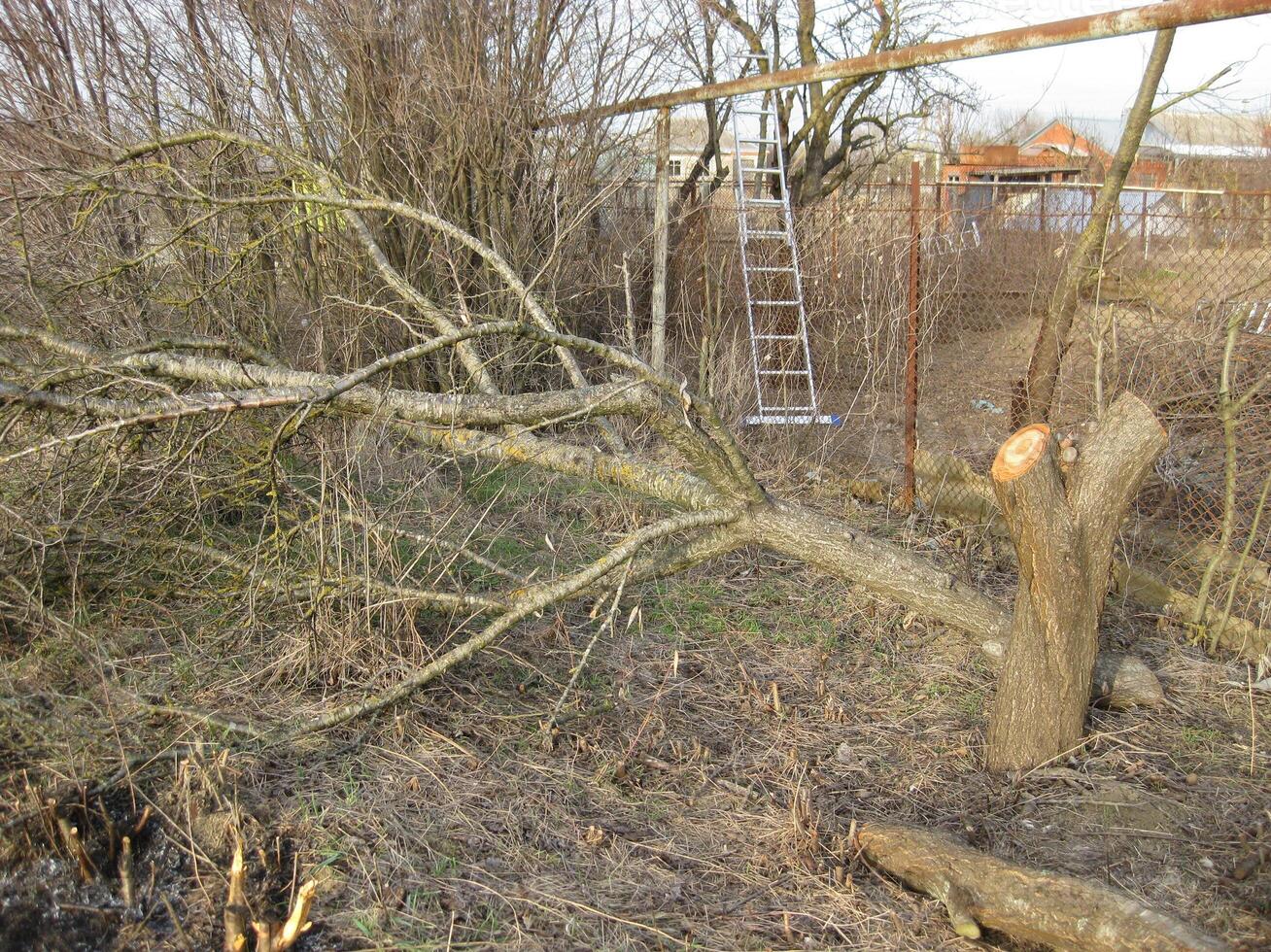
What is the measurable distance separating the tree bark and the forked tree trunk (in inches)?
94.4

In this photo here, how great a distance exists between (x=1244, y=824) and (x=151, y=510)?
14.9ft

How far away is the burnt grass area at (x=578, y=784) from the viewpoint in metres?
2.66

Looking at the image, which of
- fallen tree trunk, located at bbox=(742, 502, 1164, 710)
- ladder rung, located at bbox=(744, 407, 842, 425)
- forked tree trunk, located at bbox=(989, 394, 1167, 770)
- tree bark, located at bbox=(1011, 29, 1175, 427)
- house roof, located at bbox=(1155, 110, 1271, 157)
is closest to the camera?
forked tree trunk, located at bbox=(989, 394, 1167, 770)

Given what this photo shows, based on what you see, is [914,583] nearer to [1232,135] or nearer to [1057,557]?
[1057,557]

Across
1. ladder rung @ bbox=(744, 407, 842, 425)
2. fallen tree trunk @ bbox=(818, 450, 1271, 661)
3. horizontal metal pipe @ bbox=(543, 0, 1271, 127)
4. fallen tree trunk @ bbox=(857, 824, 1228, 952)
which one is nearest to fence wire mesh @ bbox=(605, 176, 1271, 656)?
fallen tree trunk @ bbox=(818, 450, 1271, 661)

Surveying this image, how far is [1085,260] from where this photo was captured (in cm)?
541

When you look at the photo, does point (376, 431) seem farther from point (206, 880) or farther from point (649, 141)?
point (649, 141)

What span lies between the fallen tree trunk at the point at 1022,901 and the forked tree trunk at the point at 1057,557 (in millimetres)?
732

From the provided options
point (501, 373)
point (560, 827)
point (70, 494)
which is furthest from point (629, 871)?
point (501, 373)

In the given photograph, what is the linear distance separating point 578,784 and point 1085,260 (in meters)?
4.27

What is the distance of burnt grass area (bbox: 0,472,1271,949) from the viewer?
8.71 ft

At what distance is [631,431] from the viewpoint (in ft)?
20.6

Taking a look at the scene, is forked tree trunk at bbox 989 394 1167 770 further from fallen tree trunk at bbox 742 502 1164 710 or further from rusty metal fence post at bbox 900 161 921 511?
rusty metal fence post at bbox 900 161 921 511

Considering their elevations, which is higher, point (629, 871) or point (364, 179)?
point (364, 179)
